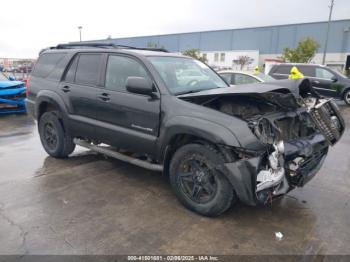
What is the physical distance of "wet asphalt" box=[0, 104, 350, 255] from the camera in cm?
294

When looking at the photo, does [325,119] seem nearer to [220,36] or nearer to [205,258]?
[205,258]

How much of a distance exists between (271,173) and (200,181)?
778mm

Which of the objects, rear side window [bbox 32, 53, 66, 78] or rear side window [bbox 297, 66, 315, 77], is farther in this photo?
rear side window [bbox 297, 66, 315, 77]

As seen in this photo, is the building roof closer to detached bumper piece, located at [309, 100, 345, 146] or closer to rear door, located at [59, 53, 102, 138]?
detached bumper piece, located at [309, 100, 345, 146]

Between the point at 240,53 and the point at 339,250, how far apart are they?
5095 centimetres

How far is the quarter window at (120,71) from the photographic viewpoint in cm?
415

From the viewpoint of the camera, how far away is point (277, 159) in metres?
3.07

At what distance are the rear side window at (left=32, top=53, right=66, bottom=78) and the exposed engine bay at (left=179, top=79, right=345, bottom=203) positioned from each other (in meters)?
2.88

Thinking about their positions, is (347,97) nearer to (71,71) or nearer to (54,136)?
(71,71)

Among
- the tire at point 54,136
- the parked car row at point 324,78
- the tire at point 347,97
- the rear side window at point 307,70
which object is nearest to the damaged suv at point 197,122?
the tire at point 54,136

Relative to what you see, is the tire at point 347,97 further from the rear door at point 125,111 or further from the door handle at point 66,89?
the door handle at point 66,89

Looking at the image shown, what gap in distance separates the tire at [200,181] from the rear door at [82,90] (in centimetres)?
165

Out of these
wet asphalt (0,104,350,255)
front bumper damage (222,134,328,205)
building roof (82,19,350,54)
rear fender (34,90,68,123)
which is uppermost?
building roof (82,19,350,54)

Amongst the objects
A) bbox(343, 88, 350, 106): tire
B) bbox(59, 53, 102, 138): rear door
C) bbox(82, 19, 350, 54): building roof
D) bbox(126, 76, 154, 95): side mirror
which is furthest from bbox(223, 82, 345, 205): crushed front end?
bbox(82, 19, 350, 54): building roof
